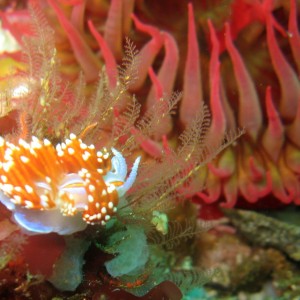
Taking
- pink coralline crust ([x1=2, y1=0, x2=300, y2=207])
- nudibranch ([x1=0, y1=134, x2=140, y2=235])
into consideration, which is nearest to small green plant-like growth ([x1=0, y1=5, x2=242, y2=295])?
nudibranch ([x1=0, y1=134, x2=140, y2=235])

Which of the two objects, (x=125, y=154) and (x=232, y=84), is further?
(x=232, y=84)

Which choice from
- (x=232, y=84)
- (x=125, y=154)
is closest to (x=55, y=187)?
(x=125, y=154)

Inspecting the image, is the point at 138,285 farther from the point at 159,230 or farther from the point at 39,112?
the point at 39,112

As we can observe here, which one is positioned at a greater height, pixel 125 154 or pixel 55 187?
pixel 55 187

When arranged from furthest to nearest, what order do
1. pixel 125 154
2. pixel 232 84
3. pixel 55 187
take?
pixel 232 84 < pixel 125 154 < pixel 55 187

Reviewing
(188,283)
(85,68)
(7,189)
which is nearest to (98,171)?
(7,189)

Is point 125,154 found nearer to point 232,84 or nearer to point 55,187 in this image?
point 55,187

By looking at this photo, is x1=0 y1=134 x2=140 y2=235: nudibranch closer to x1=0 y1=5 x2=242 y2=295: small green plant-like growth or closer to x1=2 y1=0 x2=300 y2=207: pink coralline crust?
x1=0 y1=5 x2=242 y2=295: small green plant-like growth
